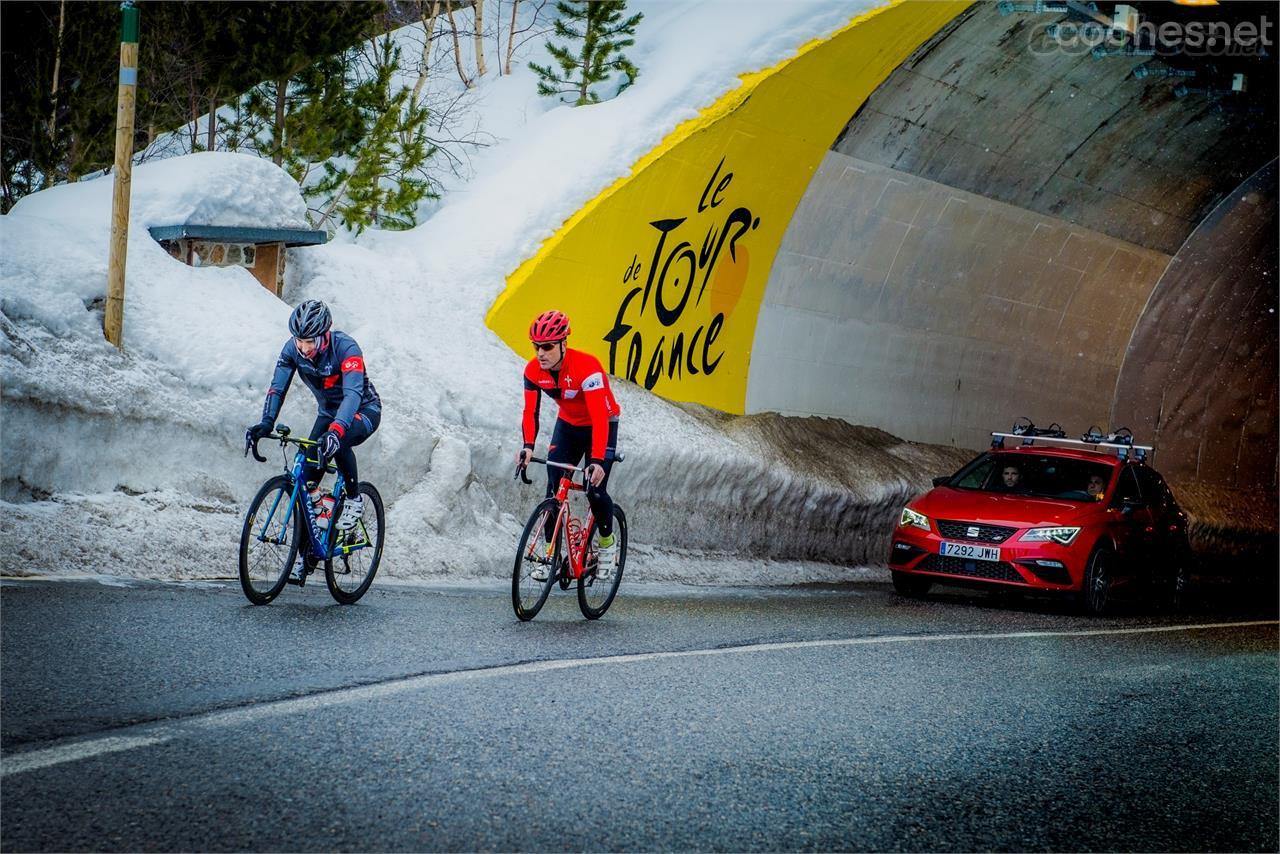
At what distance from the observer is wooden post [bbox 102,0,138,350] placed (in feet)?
35.5

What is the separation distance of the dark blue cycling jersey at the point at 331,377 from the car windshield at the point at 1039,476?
783 cm

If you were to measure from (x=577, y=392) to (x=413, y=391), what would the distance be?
4.34 meters

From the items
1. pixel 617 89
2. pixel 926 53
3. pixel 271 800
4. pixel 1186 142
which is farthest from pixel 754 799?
pixel 1186 142

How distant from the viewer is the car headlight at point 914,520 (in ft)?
45.5

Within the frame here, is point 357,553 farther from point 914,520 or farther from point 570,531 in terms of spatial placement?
point 914,520

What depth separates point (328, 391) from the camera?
9.25 m

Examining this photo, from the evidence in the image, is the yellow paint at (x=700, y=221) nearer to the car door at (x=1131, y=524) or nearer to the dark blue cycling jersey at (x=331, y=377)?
the car door at (x=1131, y=524)

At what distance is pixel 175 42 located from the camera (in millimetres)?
15078

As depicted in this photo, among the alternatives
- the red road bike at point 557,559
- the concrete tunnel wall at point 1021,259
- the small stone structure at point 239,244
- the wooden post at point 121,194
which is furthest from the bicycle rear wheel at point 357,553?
the concrete tunnel wall at point 1021,259

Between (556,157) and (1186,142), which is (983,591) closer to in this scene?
(556,157)

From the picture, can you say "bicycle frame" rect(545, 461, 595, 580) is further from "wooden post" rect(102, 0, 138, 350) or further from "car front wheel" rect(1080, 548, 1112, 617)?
"car front wheel" rect(1080, 548, 1112, 617)

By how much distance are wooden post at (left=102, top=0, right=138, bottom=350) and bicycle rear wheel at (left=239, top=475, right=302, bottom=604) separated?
370cm

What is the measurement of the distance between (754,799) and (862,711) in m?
2.03

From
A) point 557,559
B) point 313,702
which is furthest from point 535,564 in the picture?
point 313,702
